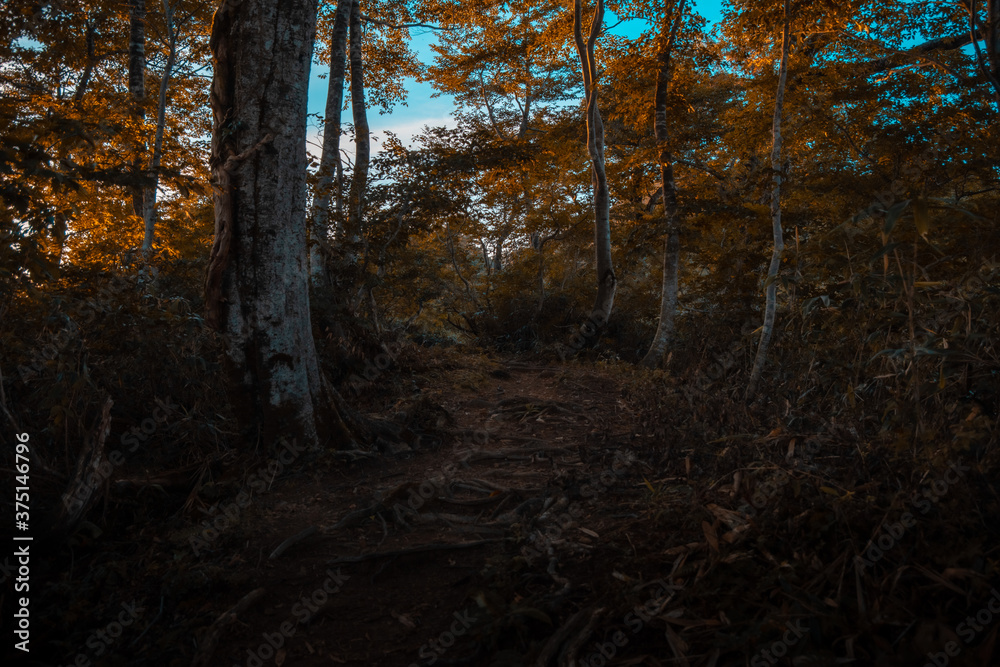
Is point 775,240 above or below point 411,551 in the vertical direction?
above

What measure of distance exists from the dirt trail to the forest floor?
0.01m

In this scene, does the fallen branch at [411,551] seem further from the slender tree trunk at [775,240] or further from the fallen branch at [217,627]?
the slender tree trunk at [775,240]

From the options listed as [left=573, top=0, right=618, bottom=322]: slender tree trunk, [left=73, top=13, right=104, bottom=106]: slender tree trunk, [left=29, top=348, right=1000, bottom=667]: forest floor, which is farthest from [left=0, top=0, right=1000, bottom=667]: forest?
[left=73, top=13, right=104, bottom=106]: slender tree trunk

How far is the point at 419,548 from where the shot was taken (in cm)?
354

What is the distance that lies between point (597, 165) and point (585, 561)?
9.48m

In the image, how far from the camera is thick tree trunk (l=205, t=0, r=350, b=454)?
15.1 feet

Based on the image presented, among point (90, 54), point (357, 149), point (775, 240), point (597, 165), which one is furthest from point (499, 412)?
point (90, 54)

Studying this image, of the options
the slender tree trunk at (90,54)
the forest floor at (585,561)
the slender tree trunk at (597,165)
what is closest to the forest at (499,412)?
the forest floor at (585,561)

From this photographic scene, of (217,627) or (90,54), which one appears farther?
(90,54)

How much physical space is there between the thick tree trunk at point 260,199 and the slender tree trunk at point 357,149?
13.5ft

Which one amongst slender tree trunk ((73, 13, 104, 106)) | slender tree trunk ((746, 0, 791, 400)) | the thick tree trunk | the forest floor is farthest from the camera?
slender tree trunk ((73, 13, 104, 106))

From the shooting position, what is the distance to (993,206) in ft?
23.8

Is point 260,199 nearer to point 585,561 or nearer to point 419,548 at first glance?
point 419,548

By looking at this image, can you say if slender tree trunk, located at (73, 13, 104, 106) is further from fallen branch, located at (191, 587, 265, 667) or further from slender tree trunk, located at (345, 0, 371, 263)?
fallen branch, located at (191, 587, 265, 667)
